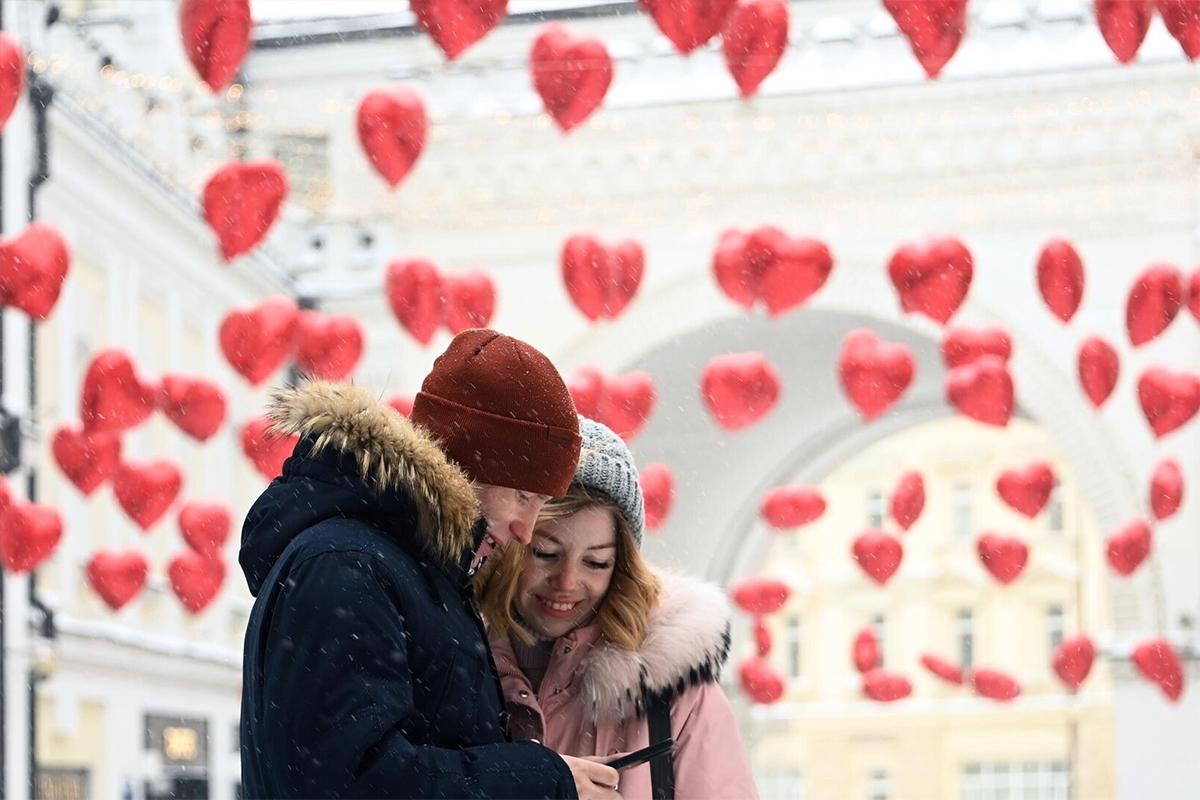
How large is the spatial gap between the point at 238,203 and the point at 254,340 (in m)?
1.14

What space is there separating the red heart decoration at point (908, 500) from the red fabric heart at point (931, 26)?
5593 millimetres

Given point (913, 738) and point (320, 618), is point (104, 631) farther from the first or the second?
point (913, 738)

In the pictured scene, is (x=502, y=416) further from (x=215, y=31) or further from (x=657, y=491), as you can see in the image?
(x=657, y=491)

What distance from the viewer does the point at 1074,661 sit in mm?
14180

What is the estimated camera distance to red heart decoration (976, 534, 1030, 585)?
1402cm

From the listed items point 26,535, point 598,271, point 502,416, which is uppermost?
point 598,271

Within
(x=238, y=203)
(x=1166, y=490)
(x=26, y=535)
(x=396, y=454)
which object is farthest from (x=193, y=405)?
(x=396, y=454)

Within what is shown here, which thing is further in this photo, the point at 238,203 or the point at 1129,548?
the point at 1129,548

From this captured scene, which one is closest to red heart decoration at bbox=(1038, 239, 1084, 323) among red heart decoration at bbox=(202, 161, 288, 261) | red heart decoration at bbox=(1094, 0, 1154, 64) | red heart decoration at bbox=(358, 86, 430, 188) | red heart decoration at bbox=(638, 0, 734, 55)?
red heart decoration at bbox=(1094, 0, 1154, 64)

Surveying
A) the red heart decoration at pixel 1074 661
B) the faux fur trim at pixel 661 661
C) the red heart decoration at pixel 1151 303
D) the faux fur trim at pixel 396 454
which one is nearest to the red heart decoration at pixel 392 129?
the red heart decoration at pixel 1151 303

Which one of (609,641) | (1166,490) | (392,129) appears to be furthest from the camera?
(1166,490)

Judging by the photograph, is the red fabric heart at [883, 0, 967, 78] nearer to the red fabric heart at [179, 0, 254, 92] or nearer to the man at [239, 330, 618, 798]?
the red fabric heart at [179, 0, 254, 92]

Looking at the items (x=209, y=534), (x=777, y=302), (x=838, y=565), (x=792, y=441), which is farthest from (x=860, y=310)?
(x=838, y=565)

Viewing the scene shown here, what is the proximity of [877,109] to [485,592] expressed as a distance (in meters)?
13.1
